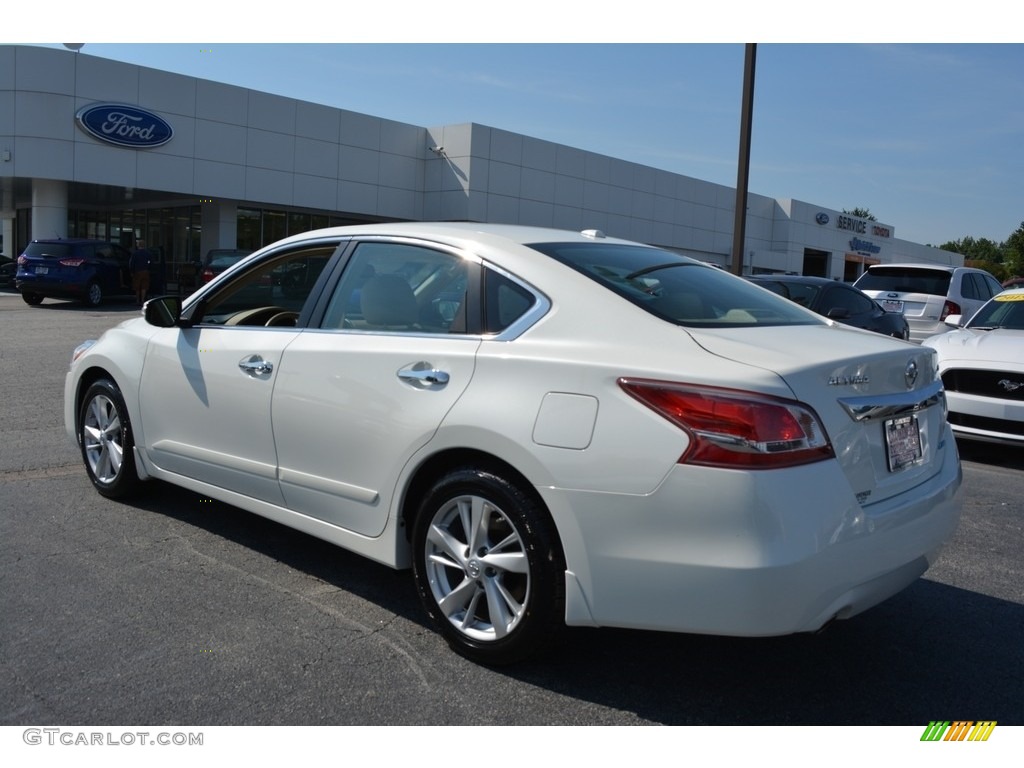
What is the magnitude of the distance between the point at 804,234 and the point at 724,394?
57.7 m

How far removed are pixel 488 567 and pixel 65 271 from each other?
2094 centimetres

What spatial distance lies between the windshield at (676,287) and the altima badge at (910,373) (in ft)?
1.68

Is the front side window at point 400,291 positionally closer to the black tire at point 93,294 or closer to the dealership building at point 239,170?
the black tire at point 93,294

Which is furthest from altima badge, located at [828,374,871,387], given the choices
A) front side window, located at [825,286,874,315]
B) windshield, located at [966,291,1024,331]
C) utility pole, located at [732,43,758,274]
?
utility pole, located at [732,43,758,274]

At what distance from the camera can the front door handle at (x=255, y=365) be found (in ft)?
13.5

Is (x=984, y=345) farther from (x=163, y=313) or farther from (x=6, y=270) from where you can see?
(x=6, y=270)

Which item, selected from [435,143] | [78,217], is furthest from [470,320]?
[78,217]

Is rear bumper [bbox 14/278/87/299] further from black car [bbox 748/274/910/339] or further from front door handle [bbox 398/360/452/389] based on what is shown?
front door handle [bbox 398/360/452/389]

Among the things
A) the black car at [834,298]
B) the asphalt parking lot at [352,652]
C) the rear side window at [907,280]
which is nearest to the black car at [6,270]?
the rear side window at [907,280]

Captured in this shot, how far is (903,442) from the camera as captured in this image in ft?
10.6

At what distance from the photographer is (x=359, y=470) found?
3707 mm
